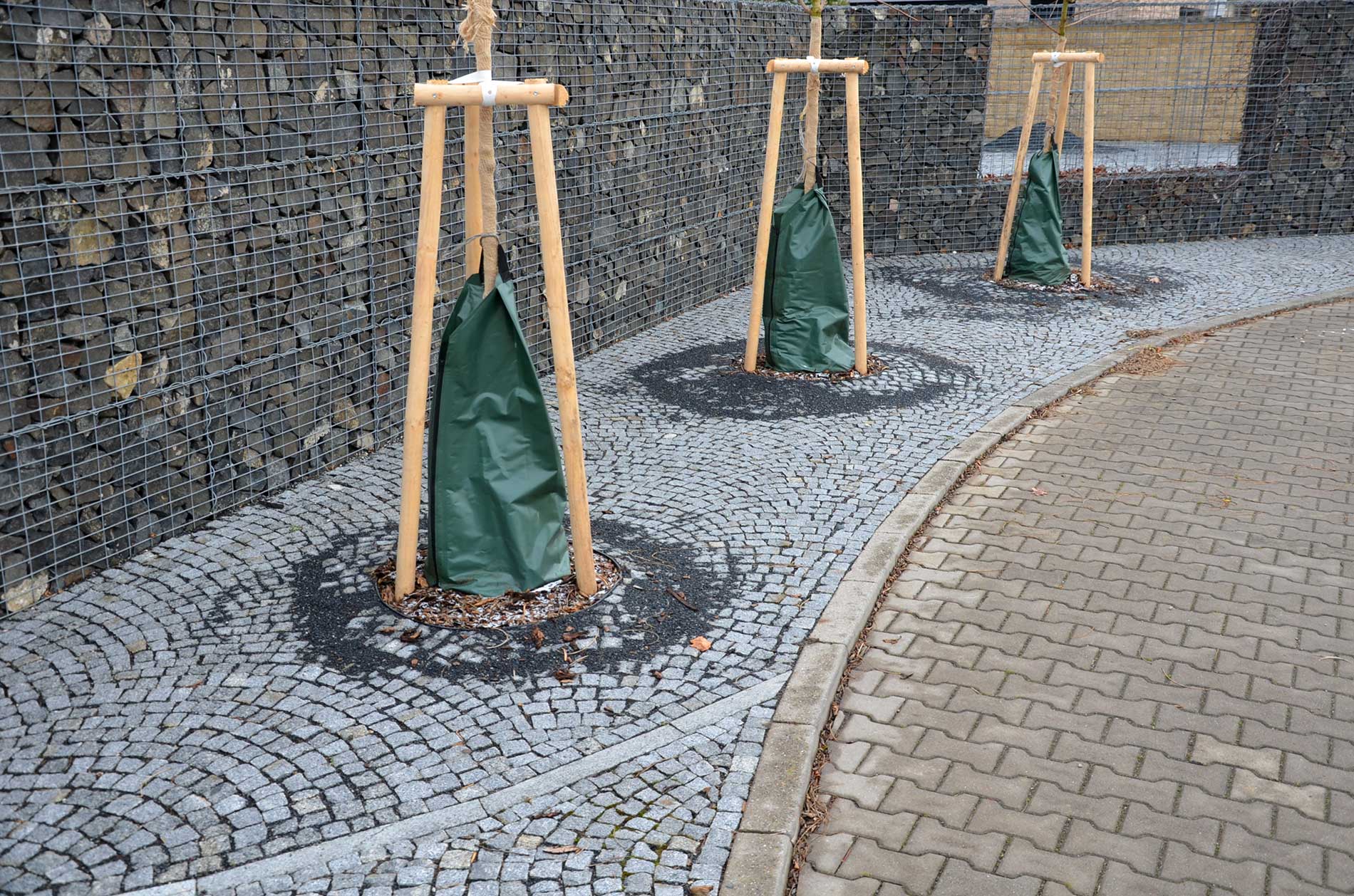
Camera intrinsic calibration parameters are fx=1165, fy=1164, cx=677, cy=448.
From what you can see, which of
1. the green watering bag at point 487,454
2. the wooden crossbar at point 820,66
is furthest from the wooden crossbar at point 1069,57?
the green watering bag at point 487,454

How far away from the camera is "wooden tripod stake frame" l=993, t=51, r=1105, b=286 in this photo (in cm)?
1116

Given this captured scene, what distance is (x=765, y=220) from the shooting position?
331 inches

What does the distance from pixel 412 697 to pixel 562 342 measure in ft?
5.19

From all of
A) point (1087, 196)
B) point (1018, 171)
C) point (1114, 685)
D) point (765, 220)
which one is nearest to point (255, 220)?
point (765, 220)

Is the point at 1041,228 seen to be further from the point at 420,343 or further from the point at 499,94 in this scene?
the point at 420,343

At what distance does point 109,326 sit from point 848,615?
3556mm

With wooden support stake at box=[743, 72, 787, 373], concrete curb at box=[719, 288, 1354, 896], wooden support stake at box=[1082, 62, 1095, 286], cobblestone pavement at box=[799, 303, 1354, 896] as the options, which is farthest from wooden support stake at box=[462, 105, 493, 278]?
wooden support stake at box=[1082, 62, 1095, 286]

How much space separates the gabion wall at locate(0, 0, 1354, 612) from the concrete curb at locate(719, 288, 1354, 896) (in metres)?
3.16

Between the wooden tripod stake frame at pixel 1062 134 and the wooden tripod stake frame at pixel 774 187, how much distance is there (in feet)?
11.5

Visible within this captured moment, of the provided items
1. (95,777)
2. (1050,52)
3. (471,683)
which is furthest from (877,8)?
(95,777)

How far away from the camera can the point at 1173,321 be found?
414 inches

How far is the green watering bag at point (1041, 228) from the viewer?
11.4 meters

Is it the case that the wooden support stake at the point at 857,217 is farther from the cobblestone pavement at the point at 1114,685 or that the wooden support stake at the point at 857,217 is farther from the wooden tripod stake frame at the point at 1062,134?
the wooden tripod stake frame at the point at 1062,134

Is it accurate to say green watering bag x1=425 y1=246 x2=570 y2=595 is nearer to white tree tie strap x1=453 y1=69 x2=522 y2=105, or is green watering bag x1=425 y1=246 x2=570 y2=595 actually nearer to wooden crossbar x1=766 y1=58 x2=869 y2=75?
white tree tie strap x1=453 y1=69 x2=522 y2=105
